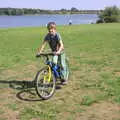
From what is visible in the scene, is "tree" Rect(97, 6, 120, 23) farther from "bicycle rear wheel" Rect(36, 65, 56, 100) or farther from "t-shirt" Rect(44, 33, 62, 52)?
"bicycle rear wheel" Rect(36, 65, 56, 100)

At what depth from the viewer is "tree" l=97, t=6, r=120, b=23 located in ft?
284

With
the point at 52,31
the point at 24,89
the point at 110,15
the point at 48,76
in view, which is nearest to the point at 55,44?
the point at 52,31

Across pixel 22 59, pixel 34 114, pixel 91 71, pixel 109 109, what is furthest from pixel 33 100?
pixel 22 59

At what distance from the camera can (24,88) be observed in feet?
30.2

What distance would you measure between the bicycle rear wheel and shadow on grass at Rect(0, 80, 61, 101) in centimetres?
18

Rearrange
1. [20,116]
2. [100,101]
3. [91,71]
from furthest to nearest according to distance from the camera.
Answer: [91,71]
[100,101]
[20,116]

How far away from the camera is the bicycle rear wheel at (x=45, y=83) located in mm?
8062

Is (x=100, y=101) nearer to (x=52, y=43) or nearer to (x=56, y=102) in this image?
(x=56, y=102)

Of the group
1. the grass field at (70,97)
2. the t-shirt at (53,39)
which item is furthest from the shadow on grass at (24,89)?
the t-shirt at (53,39)

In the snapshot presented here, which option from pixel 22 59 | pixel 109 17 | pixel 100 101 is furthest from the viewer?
pixel 109 17

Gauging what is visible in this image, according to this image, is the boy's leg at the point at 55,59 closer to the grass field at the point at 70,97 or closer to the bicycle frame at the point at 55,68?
the bicycle frame at the point at 55,68

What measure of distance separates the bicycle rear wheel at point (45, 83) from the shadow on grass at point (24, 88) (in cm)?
18

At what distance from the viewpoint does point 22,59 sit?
15.5m

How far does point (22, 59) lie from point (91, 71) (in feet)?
15.3
